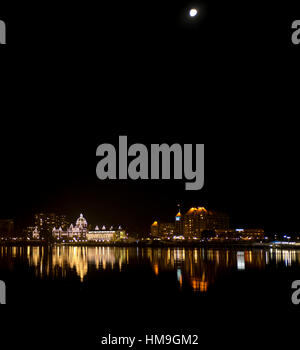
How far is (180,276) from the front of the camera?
1911 cm

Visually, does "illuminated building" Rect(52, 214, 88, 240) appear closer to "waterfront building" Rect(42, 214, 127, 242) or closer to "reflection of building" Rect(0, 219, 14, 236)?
"waterfront building" Rect(42, 214, 127, 242)

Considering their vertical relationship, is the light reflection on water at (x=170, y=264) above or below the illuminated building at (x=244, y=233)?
above

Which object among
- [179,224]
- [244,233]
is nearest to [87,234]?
[179,224]

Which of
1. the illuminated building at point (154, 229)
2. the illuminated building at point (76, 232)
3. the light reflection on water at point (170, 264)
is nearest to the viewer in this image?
the light reflection on water at point (170, 264)

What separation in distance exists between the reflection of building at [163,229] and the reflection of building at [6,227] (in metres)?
61.4

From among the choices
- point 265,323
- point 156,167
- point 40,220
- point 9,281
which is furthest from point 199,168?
point 40,220

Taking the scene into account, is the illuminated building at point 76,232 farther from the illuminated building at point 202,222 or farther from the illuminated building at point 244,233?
the illuminated building at point 244,233

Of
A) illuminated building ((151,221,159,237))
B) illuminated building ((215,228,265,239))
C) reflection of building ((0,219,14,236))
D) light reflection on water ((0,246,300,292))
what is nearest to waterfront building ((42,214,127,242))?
reflection of building ((0,219,14,236))

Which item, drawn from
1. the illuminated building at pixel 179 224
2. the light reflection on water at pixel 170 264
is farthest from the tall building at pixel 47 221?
the light reflection on water at pixel 170 264

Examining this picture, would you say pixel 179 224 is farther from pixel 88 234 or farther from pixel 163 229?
pixel 88 234

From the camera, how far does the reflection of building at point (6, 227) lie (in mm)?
156650

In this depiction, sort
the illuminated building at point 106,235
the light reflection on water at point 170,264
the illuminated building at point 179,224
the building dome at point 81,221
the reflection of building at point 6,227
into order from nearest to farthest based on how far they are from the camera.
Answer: the light reflection on water at point 170,264, the illuminated building at point 106,235, the reflection of building at point 6,227, the building dome at point 81,221, the illuminated building at point 179,224

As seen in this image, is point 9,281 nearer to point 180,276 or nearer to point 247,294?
point 180,276
